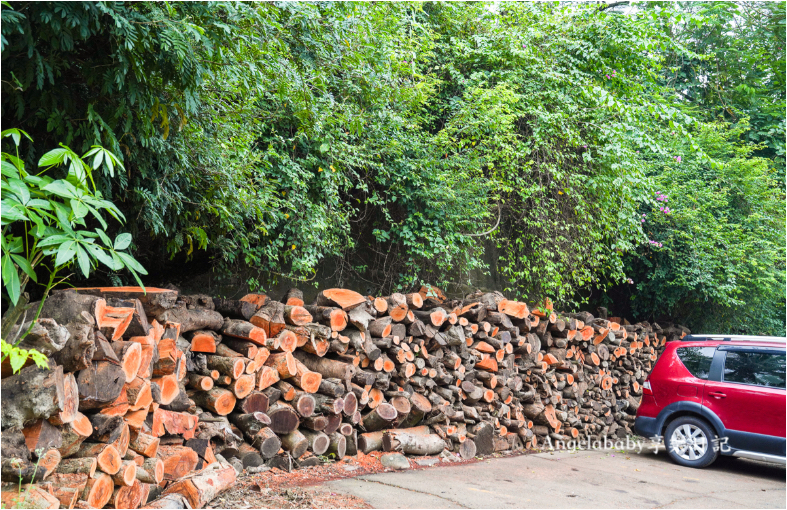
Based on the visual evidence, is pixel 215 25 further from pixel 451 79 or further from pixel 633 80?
pixel 633 80

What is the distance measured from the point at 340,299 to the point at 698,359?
4.84 metres

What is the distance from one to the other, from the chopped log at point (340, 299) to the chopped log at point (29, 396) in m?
3.01

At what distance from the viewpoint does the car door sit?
638 cm

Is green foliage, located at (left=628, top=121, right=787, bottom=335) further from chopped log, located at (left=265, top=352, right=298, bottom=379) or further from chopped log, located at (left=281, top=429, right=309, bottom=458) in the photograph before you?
chopped log, located at (left=281, top=429, right=309, bottom=458)

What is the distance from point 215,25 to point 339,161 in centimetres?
293

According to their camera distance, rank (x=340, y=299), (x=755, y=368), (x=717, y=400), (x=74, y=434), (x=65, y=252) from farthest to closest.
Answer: (x=717, y=400) → (x=755, y=368) → (x=340, y=299) → (x=74, y=434) → (x=65, y=252)

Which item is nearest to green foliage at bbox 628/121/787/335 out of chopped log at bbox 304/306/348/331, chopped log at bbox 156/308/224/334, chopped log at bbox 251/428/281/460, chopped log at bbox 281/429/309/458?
chopped log at bbox 304/306/348/331

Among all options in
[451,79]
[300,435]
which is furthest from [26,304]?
[451,79]

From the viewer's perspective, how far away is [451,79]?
27.6 feet

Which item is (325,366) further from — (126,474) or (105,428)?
(105,428)

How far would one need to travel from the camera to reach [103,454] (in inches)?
132

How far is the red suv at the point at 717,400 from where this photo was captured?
21.2 ft

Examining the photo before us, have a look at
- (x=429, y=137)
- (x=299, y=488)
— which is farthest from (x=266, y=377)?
(x=429, y=137)

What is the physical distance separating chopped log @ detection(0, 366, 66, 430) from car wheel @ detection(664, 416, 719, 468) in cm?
A: 697
